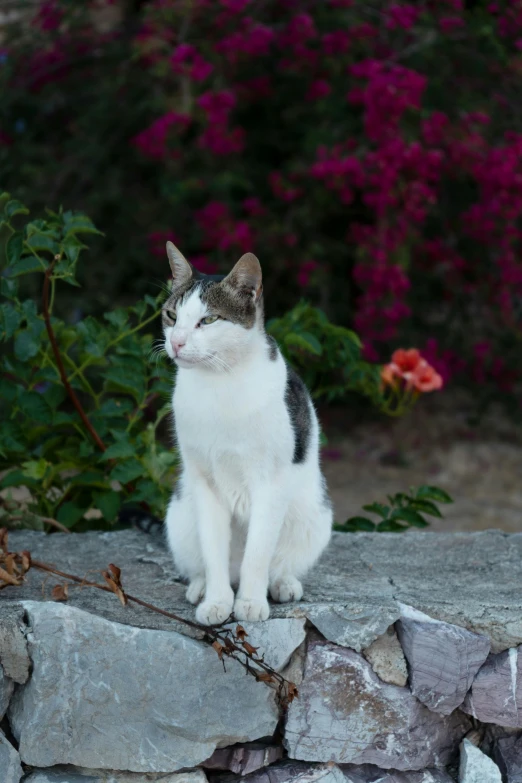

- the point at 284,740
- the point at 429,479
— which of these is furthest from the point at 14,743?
the point at 429,479

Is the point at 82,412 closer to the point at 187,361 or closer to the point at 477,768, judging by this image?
the point at 187,361

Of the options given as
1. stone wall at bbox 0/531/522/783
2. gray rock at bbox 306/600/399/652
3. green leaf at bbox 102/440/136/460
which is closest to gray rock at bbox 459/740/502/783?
stone wall at bbox 0/531/522/783

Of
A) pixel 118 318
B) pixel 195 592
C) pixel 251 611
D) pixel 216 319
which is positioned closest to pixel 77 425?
pixel 118 318

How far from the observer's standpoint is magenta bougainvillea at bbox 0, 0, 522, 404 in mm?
4488

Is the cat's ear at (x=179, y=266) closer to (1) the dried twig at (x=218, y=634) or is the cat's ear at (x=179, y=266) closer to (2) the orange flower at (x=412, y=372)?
(1) the dried twig at (x=218, y=634)

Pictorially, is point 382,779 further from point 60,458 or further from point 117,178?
point 117,178

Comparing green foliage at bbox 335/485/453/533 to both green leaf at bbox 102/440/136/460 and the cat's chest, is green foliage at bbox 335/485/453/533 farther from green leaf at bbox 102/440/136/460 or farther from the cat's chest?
the cat's chest

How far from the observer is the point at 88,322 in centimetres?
294

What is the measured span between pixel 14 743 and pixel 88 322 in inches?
52.4

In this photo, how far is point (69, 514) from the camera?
3020 millimetres

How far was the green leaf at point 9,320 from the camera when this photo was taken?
8.79 feet

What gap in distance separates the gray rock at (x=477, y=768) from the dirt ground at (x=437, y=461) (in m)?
2.54

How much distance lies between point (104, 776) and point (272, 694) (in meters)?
0.41

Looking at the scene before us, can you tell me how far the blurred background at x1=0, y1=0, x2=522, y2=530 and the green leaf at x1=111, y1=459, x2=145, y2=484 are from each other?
2.06 metres
